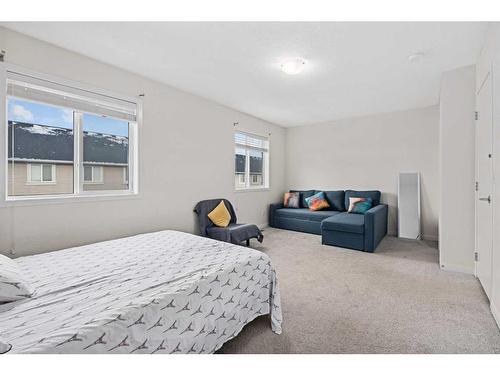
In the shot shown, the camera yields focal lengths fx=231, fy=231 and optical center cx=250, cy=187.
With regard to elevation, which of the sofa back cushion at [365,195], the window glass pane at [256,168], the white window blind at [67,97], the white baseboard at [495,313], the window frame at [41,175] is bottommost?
the white baseboard at [495,313]

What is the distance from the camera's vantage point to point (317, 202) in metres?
5.12

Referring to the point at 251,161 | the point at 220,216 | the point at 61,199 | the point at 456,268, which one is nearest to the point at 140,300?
the point at 61,199

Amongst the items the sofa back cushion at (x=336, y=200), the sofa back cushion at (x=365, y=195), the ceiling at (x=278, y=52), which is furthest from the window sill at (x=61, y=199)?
the sofa back cushion at (x=365, y=195)

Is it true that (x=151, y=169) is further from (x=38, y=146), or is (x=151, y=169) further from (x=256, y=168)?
(x=256, y=168)

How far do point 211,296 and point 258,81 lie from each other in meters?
2.79

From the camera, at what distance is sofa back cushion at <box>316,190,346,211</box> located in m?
5.03

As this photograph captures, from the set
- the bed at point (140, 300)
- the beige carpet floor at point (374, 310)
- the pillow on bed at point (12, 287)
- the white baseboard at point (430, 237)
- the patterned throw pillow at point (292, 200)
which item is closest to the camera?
the bed at point (140, 300)

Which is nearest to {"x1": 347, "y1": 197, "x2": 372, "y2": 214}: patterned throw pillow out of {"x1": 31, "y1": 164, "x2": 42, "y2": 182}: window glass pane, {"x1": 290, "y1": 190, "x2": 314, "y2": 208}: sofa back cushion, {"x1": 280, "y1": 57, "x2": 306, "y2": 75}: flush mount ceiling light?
{"x1": 290, "y1": 190, "x2": 314, "y2": 208}: sofa back cushion

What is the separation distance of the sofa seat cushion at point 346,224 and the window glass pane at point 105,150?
10.4ft

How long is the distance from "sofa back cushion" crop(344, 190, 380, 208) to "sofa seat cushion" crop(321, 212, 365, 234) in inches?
35.0

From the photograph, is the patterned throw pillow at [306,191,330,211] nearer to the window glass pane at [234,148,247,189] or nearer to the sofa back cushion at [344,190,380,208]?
the sofa back cushion at [344,190,380,208]

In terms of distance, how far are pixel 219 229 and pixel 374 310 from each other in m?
2.23

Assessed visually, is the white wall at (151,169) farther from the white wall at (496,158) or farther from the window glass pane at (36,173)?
the white wall at (496,158)

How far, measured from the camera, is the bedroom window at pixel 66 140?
221cm
